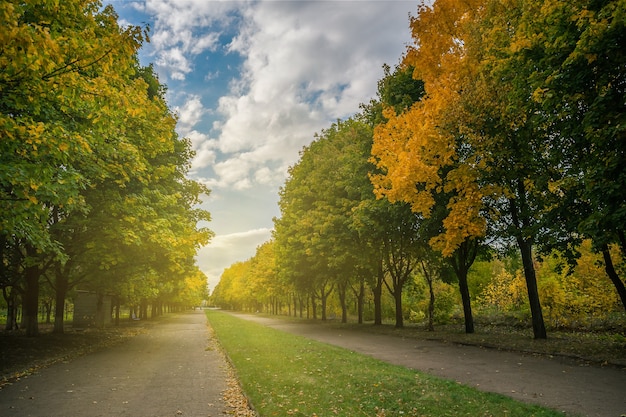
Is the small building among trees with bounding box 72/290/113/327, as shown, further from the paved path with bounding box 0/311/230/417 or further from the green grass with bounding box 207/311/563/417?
the green grass with bounding box 207/311/563/417

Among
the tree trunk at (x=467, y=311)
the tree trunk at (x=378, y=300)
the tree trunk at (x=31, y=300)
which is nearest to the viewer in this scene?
the tree trunk at (x=31, y=300)

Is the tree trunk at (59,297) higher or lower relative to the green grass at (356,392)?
higher

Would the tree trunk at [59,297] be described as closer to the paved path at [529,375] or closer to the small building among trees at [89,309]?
the small building among trees at [89,309]

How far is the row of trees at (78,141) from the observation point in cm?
632

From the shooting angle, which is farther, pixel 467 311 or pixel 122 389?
pixel 467 311

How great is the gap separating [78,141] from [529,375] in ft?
35.3

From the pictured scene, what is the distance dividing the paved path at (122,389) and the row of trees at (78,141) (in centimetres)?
305

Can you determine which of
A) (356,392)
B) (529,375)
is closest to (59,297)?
(356,392)

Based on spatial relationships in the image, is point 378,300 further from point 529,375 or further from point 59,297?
point 59,297

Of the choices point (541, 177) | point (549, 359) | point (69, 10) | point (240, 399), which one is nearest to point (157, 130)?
point (69, 10)

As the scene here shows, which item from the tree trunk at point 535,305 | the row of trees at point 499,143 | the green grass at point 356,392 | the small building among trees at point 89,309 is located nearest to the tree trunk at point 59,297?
the small building among trees at point 89,309

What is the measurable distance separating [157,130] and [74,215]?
17.2ft

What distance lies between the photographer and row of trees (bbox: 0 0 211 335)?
6.32 metres

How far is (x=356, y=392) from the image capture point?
25.1 feet
